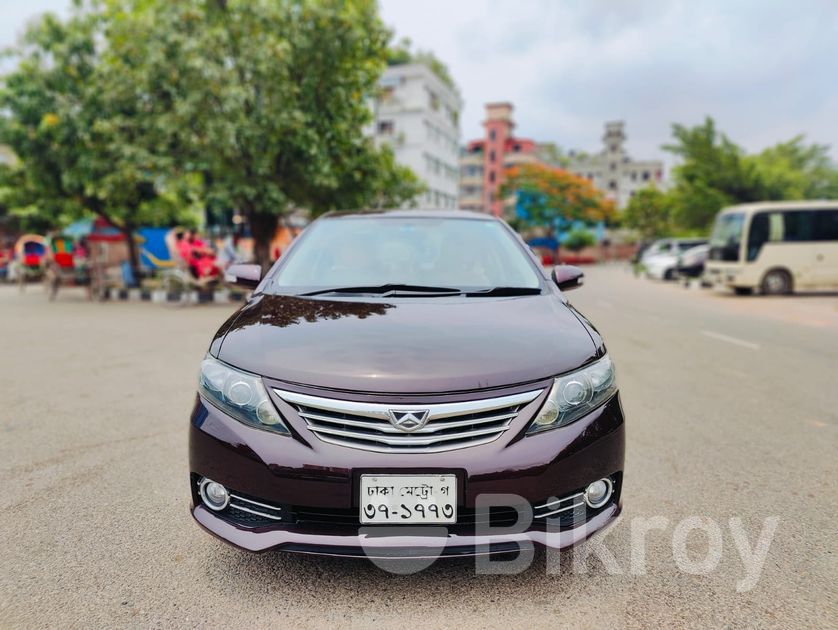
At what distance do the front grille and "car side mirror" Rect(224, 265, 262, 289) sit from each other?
1533 millimetres

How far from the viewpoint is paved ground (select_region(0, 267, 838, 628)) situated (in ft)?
7.13

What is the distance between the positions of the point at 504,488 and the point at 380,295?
118 cm

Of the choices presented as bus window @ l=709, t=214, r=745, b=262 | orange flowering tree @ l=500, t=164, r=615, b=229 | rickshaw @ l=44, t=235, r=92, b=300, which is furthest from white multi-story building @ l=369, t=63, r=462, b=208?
bus window @ l=709, t=214, r=745, b=262

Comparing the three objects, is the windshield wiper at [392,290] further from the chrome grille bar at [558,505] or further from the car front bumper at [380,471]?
the chrome grille bar at [558,505]

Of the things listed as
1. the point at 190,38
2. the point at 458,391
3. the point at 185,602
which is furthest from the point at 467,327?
the point at 190,38

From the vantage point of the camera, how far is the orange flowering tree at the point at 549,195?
1950 inches

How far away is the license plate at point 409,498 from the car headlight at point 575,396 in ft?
1.16

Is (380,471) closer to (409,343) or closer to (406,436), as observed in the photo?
(406,436)

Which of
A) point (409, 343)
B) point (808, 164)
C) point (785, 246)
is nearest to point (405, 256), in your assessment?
point (409, 343)

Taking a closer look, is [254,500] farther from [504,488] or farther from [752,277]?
[752,277]

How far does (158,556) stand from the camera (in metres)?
2.56

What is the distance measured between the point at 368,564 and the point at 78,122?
15376mm

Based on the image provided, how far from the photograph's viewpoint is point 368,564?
2479 mm

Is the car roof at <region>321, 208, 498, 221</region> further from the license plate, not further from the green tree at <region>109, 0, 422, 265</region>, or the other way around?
the green tree at <region>109, 0, 422, 265</region>
